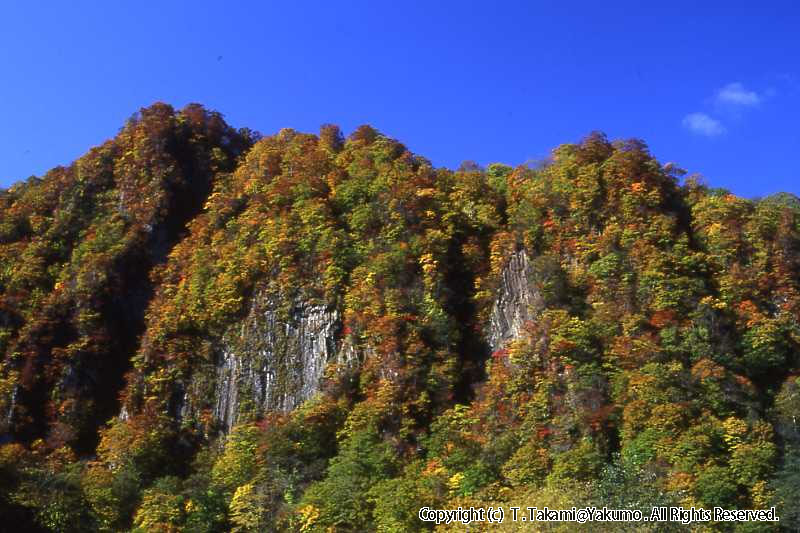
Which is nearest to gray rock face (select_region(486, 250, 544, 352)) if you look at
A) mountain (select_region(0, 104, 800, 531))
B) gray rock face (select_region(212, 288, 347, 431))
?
mountain (select_region(0, 104, 800, 531))

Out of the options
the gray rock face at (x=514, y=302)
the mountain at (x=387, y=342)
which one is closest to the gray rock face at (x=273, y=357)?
the mountain at (x=387, y=342)

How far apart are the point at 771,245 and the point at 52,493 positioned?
3086 centimetres

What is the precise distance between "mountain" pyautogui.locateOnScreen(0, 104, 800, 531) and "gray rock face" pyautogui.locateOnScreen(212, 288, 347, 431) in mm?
128

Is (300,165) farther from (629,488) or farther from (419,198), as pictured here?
(629,488)

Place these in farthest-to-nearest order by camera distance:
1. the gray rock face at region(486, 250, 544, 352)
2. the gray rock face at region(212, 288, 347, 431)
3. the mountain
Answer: the gray rock face at region(212, 288, 347, 431) < the gray rock face at region(486, 250, 544, 352) < the mountain

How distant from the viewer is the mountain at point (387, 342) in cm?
2630

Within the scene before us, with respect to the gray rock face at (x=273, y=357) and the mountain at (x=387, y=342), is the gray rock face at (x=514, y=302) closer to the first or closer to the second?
the mountain at (x=387, y=342)

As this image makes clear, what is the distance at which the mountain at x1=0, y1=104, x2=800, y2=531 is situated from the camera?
26.3m

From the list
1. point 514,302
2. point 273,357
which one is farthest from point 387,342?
point 514,302

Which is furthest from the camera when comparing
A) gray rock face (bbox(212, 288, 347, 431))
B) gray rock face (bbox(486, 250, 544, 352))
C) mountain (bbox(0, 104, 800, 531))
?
gray rock face (bbox(212, 288, 347, 431))

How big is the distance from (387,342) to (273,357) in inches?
217

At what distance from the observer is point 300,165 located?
40781 mm

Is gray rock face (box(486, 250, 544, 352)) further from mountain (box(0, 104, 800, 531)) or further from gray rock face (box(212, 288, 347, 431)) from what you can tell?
gray rock face (box(212, 288, 347, 431))

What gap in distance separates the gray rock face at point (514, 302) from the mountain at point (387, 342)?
0.34ft
